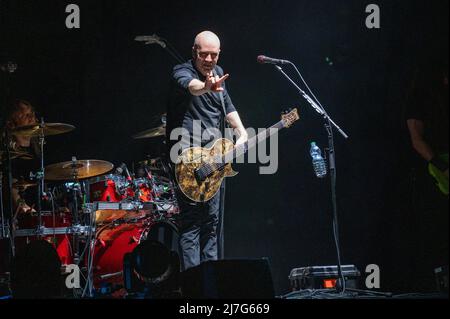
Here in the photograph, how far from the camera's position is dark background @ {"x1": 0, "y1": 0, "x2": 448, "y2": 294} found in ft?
17.3

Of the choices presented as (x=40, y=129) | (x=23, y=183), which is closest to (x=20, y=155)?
Answer: (x=23, y=183)

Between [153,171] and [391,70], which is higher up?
[391,70]

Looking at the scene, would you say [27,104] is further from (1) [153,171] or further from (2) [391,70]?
(2) [391,70]

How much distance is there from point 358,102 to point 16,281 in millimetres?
3296

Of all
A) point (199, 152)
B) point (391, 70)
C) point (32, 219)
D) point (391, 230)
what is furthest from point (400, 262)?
point (32, 219)

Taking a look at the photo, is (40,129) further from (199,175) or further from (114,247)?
(199,175)

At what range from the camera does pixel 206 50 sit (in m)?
4.21

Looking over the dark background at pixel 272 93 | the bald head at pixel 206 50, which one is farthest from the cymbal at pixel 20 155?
the bald head at pixel 206 50

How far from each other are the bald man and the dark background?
4.35 feet

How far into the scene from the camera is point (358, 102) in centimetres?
538

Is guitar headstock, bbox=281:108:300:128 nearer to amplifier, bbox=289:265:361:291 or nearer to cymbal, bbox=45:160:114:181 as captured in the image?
amplifier, bbox=289:265:361:291

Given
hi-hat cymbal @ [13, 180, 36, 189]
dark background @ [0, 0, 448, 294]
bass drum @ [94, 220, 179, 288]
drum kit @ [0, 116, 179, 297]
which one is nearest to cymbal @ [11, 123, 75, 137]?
drum kit @ [0, 116, 179, 297]

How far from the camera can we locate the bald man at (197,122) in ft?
13.5

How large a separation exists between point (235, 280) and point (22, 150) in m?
3.04
